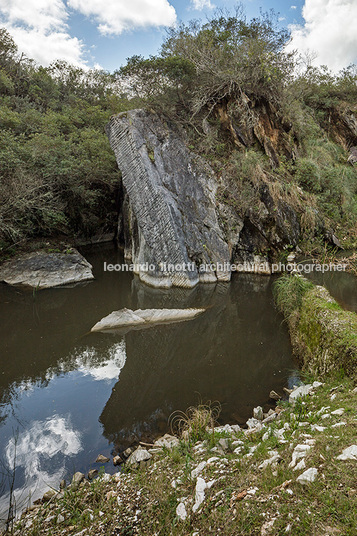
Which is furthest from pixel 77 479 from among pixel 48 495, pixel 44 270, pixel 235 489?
pixel 44 270

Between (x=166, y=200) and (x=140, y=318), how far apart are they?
4.45 metres

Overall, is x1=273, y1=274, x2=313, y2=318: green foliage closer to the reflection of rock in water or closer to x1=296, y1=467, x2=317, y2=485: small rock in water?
the reflection of rock in water

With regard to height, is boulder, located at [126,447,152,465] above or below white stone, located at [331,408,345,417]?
below

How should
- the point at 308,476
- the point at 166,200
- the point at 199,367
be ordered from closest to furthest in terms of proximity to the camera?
1. the point at 308,476
2. the point at 199,367
3. the point at 166,200

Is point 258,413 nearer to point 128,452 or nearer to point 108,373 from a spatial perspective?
point 128,452

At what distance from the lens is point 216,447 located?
2730 millimetres

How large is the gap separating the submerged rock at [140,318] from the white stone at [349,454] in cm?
508

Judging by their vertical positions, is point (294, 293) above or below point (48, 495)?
above

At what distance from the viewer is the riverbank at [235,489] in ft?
5.53

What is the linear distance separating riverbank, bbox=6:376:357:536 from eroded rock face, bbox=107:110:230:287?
661 centimetres

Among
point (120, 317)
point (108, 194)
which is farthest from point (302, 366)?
point (108, 194)

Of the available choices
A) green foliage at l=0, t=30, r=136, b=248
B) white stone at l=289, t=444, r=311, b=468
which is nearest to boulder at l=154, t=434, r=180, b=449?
white stone at l=289, t=444, r=311, b=468

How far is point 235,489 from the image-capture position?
2.02 metres

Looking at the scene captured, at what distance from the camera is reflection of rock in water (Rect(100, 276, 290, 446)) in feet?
12.9
